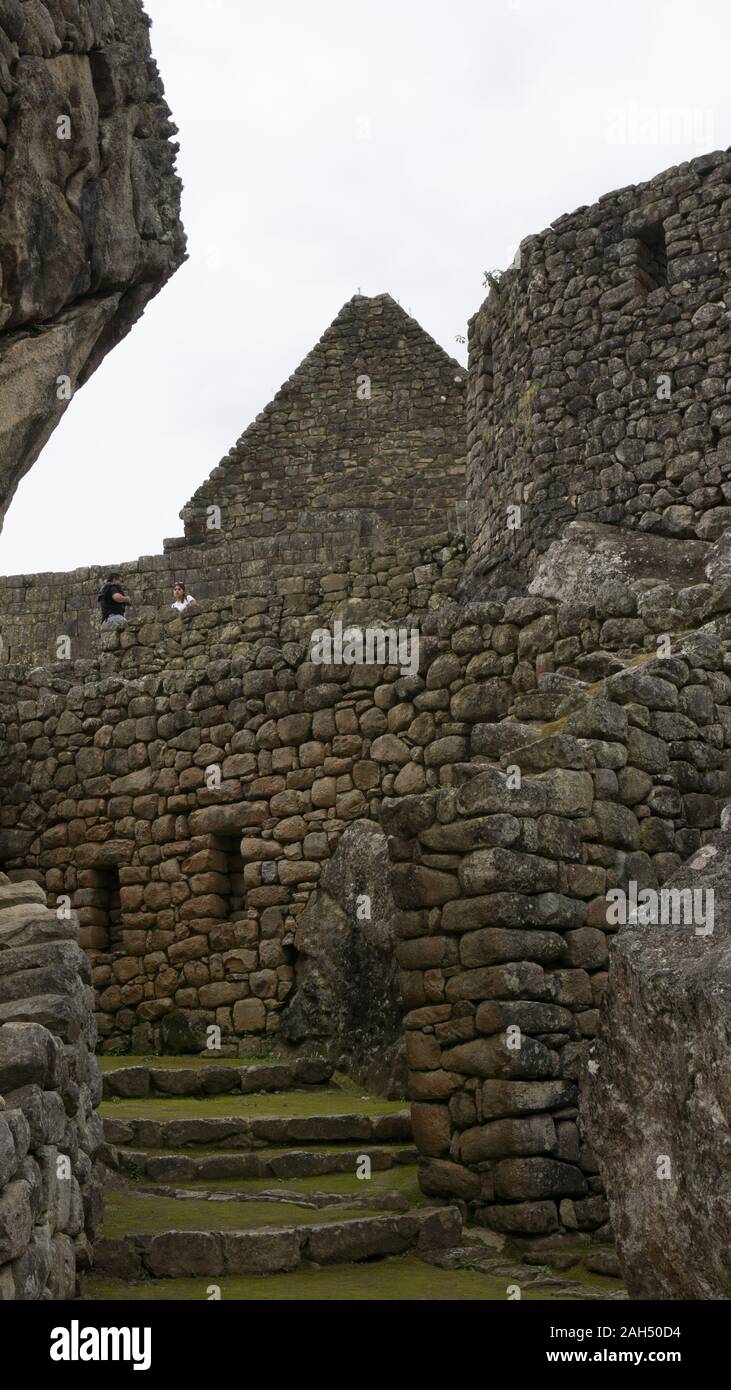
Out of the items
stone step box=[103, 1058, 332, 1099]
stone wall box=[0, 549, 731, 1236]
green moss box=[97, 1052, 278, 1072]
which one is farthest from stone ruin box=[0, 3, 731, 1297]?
stone step box=[103, 1058, 332, 1099]

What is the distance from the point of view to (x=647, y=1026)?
6320 millimetres

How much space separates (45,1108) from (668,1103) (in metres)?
2.33

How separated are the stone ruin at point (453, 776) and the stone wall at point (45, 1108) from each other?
3 centimetres

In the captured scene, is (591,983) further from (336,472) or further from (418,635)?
(336,472)

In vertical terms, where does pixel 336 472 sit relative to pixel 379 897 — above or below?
above

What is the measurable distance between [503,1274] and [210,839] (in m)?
5.64

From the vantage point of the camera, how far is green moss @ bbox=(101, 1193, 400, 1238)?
7.96 meters

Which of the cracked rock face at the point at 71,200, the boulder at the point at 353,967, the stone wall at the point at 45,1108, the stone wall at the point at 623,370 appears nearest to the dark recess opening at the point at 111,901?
the boulder at the point at 353,967

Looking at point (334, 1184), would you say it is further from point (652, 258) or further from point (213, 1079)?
point (652, 258)

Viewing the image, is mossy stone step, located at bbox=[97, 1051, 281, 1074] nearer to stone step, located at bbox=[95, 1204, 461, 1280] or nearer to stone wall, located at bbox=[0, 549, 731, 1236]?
stone wall, located at bbox=[0, 549, 731, 1236]

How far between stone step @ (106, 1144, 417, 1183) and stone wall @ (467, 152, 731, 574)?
297 inches

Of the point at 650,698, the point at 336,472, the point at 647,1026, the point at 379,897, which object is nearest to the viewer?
the point at 647,1026

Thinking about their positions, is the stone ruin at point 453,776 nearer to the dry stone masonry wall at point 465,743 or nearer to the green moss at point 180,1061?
the dry stone masonry wall at point 465,743

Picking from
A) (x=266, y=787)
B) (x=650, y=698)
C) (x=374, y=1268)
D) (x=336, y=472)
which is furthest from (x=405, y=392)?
(x=374, y=1268)
